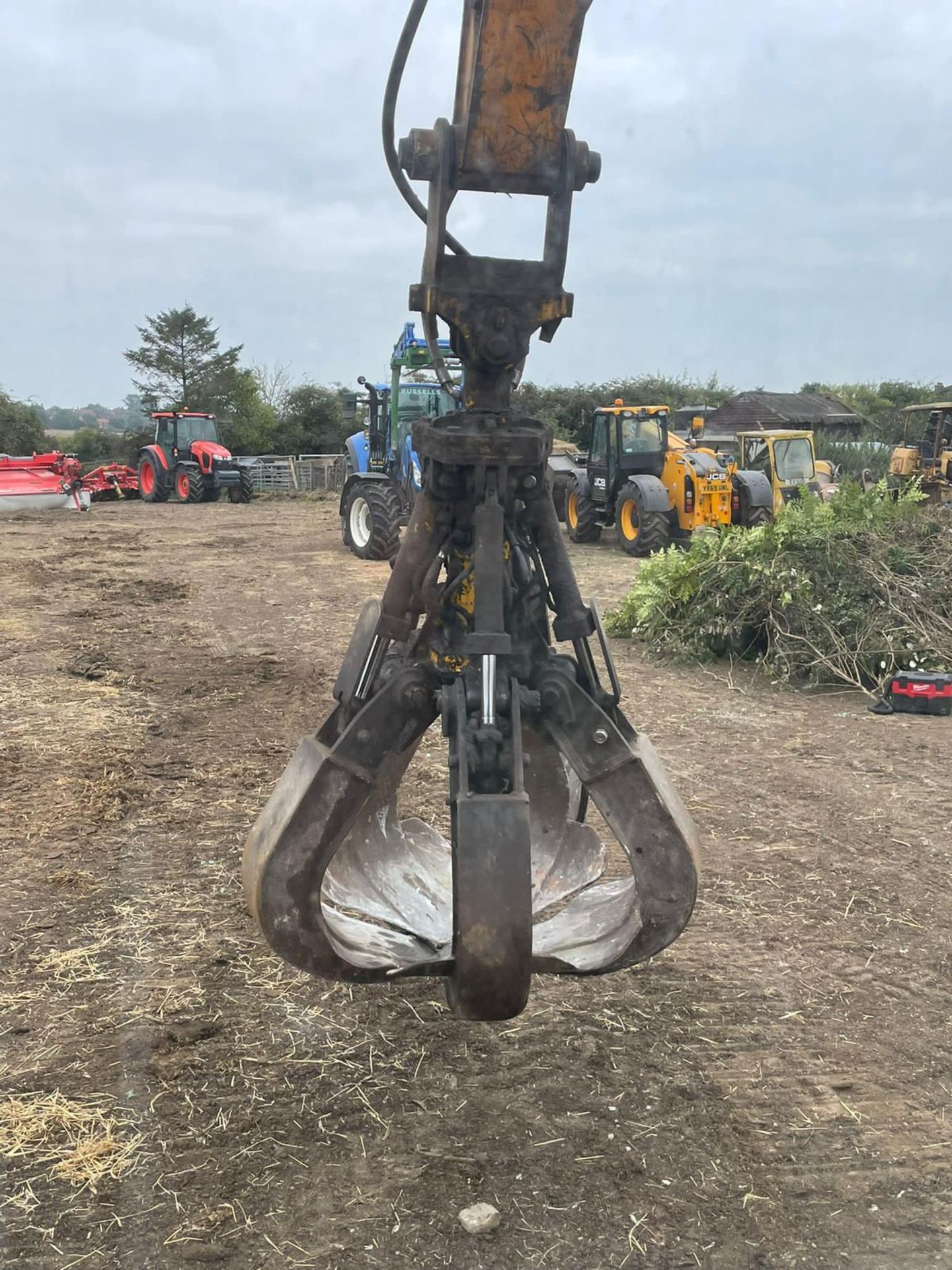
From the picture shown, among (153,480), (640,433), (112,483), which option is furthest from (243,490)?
(640,433)

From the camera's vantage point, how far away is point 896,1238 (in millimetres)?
2453

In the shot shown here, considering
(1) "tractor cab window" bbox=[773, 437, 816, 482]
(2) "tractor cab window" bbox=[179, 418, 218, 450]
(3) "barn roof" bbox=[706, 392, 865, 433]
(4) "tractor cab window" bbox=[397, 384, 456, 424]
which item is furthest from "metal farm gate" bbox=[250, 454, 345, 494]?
(1) "tractor cab window" bbox=[773, 437, 816, 482]

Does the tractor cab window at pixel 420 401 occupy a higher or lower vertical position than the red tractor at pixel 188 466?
higher

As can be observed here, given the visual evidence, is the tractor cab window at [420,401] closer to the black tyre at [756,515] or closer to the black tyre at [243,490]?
the black tyre at [756,515]

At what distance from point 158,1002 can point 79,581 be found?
33.6 ft

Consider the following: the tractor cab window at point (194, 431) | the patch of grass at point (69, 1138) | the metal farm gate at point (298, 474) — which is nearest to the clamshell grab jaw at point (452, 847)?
the patch of grass at point (69, 1138)

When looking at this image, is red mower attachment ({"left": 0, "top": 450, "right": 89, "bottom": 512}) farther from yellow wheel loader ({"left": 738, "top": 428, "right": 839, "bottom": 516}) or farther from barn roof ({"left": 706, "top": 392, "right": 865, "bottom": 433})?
barn roof ({"left": 706, "top": 392, "right": 865, "bottom": 433})

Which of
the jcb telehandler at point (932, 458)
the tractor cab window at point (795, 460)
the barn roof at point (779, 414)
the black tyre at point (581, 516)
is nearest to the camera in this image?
the tractor cab window at point (795, 460)

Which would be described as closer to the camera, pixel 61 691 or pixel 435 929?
pixel 435 929

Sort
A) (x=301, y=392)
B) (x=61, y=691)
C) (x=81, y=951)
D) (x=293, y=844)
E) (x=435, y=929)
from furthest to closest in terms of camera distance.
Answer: (x=301, y=392), (x=61, y=691), (x=81, y=951), (x=435, y=929), (x=293, y=844)

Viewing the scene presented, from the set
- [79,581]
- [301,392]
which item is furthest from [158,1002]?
[301,392]

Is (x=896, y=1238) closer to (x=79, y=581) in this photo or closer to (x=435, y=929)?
(x=435, y=929)

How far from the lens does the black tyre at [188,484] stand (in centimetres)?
2555

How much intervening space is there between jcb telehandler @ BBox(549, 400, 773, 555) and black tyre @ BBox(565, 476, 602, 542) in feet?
0.04
